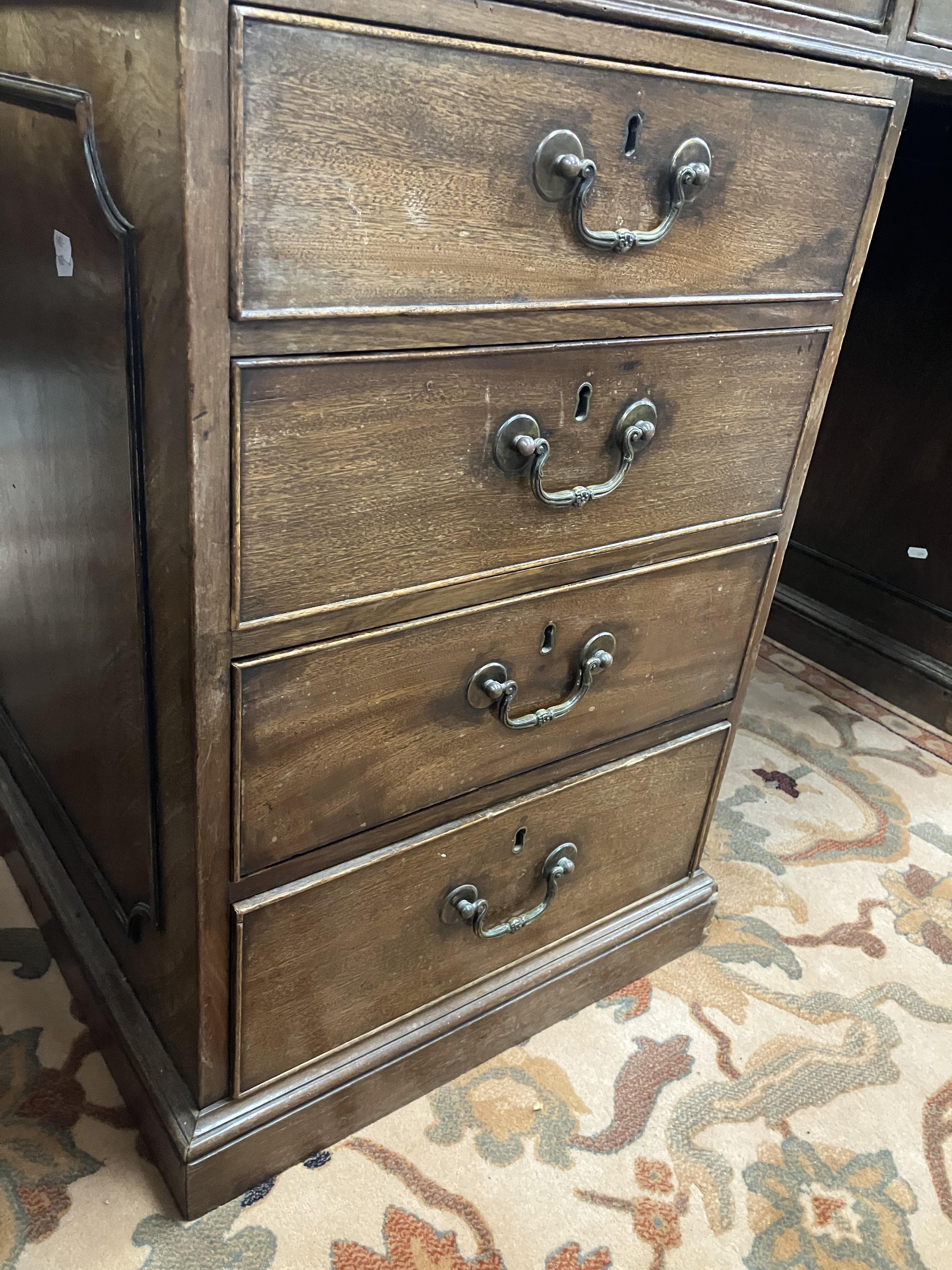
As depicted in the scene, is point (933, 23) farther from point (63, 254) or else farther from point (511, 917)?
point (511, 917)

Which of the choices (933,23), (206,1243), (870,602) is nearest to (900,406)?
(870,602)

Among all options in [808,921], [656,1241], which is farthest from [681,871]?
[656,1241]

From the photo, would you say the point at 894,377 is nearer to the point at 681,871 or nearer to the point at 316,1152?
the point at 681,871

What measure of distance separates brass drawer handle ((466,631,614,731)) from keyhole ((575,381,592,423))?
178mm

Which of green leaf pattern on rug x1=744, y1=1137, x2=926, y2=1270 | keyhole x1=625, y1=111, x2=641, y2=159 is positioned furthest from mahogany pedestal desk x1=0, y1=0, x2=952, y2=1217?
green leaf pattern on rug x1=744, y1=1137, x2=926, y2=1270

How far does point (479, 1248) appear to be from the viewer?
0.76m

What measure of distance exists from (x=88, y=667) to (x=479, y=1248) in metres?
0.53

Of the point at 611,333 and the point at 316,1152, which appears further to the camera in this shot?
the point at 316,1152

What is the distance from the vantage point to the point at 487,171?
0.54 metres

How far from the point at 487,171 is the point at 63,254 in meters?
0.27

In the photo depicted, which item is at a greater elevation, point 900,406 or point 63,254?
point 63,254

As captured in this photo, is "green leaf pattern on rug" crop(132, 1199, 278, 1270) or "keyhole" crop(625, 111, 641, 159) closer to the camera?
"keyhole" crop(625, 111, 641, 159)

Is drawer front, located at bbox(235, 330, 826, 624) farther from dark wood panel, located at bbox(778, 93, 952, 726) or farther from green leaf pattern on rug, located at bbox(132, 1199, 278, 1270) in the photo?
dark wood panel, located at bbox(778, 93, 952, 726)

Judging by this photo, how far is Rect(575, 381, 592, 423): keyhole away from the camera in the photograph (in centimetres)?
65
